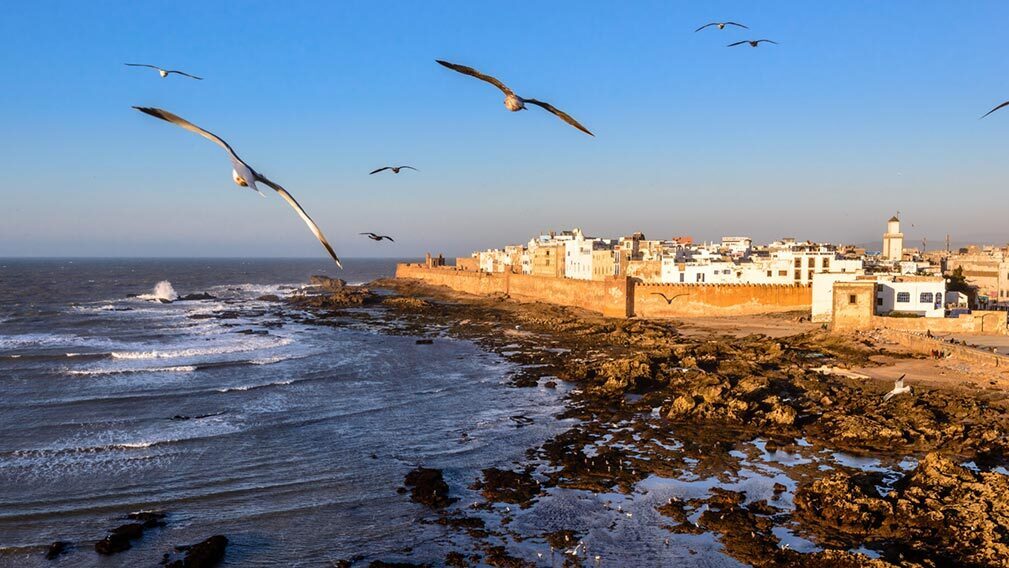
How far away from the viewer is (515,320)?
165 feet

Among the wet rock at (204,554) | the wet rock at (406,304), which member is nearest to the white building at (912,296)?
the wet rock at (204,554)

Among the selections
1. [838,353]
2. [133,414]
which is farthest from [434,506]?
[838,353]

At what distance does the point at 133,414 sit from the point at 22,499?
7.57 meters

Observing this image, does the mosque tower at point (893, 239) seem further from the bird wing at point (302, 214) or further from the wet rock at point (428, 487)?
the bird wing at point (302, 214)

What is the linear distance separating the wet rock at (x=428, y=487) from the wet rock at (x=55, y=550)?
6082 millimetres

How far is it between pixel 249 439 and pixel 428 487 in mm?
6790

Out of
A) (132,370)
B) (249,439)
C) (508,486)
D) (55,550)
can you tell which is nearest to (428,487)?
(508,486)

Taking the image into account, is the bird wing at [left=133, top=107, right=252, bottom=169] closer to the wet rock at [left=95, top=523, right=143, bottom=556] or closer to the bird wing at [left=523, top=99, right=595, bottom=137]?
the bird wing at [left=523, top=99, right=595, bottom=137]

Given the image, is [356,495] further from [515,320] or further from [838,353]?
[515,320]

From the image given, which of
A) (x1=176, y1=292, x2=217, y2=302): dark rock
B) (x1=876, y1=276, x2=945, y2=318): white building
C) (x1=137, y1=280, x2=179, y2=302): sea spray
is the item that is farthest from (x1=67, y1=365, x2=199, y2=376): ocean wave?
(x1=176, y1=292, x2=217, y2=302): dark rock

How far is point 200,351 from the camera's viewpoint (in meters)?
35.6

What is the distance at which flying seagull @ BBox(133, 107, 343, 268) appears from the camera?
5914 mm

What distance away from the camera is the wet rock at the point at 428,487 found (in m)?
14.5

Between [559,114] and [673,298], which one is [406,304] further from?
[559,114]
